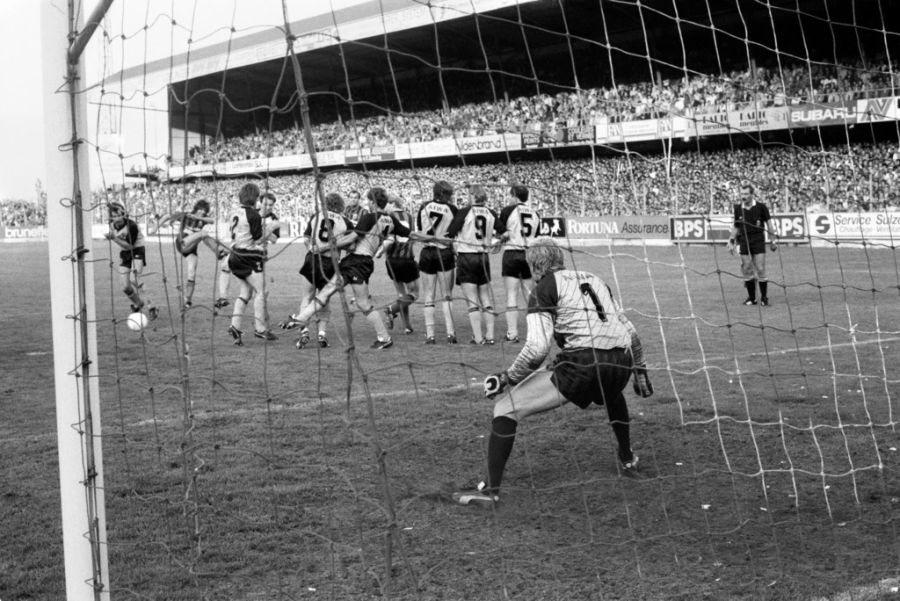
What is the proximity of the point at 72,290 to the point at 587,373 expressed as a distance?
2.68 m

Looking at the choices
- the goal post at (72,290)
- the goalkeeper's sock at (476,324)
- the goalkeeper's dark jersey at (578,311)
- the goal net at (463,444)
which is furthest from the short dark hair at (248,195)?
the goal post at (72,290)

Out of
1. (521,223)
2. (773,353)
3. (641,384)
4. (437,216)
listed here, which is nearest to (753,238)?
(773,353)

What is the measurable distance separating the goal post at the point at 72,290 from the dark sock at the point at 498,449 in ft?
6.77

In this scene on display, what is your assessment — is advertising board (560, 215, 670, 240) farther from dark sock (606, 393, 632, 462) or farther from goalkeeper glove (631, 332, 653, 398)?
dark sock (606, 393, 632, 462)

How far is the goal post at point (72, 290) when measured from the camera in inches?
125

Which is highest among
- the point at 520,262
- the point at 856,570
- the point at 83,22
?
the point at 83,22

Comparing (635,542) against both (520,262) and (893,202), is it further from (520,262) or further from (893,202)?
(893,202)

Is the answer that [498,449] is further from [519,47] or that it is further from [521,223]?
[519,47]

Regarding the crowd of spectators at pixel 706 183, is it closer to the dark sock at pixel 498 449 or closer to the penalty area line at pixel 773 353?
the penalty area line at pixel 773 353

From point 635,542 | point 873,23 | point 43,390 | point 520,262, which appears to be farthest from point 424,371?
point 873,23

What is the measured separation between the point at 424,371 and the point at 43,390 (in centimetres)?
342

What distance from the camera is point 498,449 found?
15.4 feet

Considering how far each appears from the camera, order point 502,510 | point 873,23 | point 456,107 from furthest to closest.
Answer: point 456,107
point 873,23
point 502,510

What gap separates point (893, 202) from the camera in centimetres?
2502
